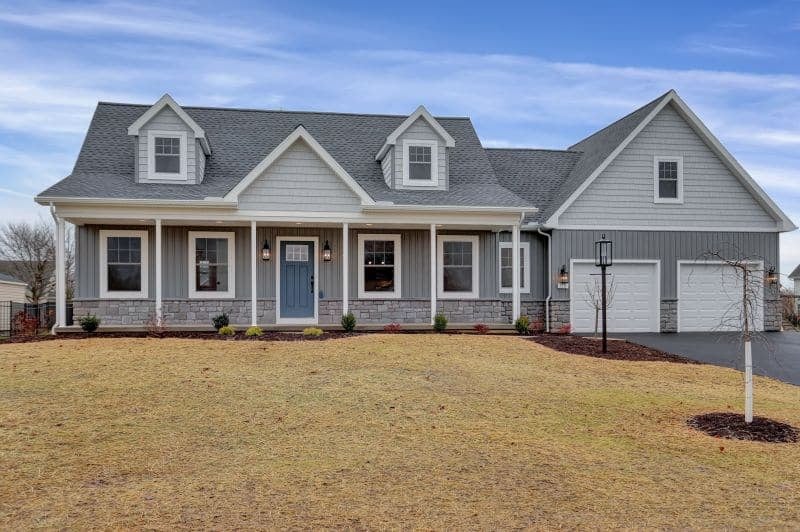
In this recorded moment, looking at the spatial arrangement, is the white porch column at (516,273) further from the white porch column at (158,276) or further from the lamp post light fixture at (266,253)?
the white porch column at (158,276)

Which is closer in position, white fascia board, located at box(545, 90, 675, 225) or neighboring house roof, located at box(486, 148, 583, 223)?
white fascia board, located at box(545, 90, 675, 225)

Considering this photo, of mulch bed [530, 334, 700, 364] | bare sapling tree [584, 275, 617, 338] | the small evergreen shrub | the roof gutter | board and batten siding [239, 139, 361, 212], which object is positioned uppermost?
board and batten siding [239, 139, 361, 212]

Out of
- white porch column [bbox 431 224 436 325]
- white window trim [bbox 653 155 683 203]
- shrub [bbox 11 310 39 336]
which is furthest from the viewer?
white window trim [bbox 653 155 683 203]

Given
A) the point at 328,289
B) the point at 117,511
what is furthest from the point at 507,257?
the point at 117,511

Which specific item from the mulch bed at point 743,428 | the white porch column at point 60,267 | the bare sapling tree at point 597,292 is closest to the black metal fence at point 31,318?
the white porch column at point 60,267

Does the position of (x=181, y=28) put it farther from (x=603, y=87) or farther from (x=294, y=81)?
(x=603, y=87)

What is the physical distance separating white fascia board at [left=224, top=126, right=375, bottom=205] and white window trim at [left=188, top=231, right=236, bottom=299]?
1.87 metres

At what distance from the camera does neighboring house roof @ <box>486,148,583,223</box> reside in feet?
63.5

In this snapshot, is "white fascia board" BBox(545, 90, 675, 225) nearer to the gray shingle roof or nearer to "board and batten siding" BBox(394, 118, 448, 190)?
the gray shingle roof

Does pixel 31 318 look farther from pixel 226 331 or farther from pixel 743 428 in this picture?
pixel 743 428

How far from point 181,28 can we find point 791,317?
866 inches

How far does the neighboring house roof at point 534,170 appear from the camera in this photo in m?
19.4

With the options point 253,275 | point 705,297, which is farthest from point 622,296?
point 253,275

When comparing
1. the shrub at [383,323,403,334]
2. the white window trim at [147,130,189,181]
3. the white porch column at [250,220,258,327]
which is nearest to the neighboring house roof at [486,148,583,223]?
the shrub at [383,323,403,334]
